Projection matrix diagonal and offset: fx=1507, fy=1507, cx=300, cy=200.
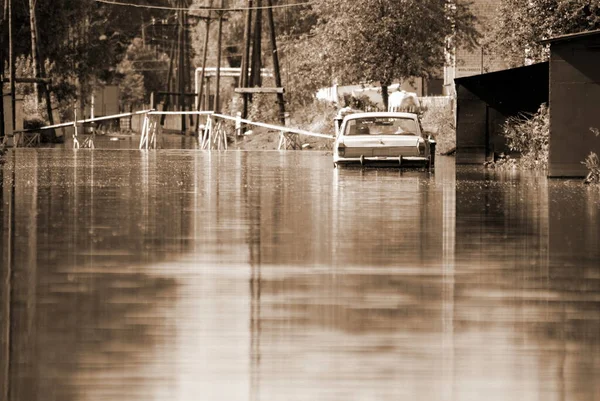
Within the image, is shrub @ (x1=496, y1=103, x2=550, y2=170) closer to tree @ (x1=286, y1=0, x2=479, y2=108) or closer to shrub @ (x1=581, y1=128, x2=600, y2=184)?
shrub @ (x1=581, y1=128, x2=600, y2=184)

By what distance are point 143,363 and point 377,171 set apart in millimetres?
26806

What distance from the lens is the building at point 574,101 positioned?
30.4m

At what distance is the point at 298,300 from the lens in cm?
1078

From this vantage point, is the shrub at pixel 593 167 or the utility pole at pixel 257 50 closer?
the shrub at pixel 593 167

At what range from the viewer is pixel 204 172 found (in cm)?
3422

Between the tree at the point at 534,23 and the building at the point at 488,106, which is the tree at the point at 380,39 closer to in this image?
the tree at the point at 534,23

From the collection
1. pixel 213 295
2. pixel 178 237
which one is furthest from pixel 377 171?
pixel 213 295

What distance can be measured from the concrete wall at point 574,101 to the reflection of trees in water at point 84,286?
977cm

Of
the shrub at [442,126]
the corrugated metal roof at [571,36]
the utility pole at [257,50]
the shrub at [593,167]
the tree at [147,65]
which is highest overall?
the tree at [147,65]

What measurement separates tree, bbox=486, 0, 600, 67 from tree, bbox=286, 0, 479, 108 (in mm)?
11179

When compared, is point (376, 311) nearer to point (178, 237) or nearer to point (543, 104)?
point (178, 237)

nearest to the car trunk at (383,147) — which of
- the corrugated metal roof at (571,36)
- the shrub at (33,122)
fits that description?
the corrugated metal roof at (571,36)

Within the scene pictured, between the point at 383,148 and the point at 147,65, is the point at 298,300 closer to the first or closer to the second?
the point at 383,148

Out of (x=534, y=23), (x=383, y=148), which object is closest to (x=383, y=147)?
(x=383, y=148)
